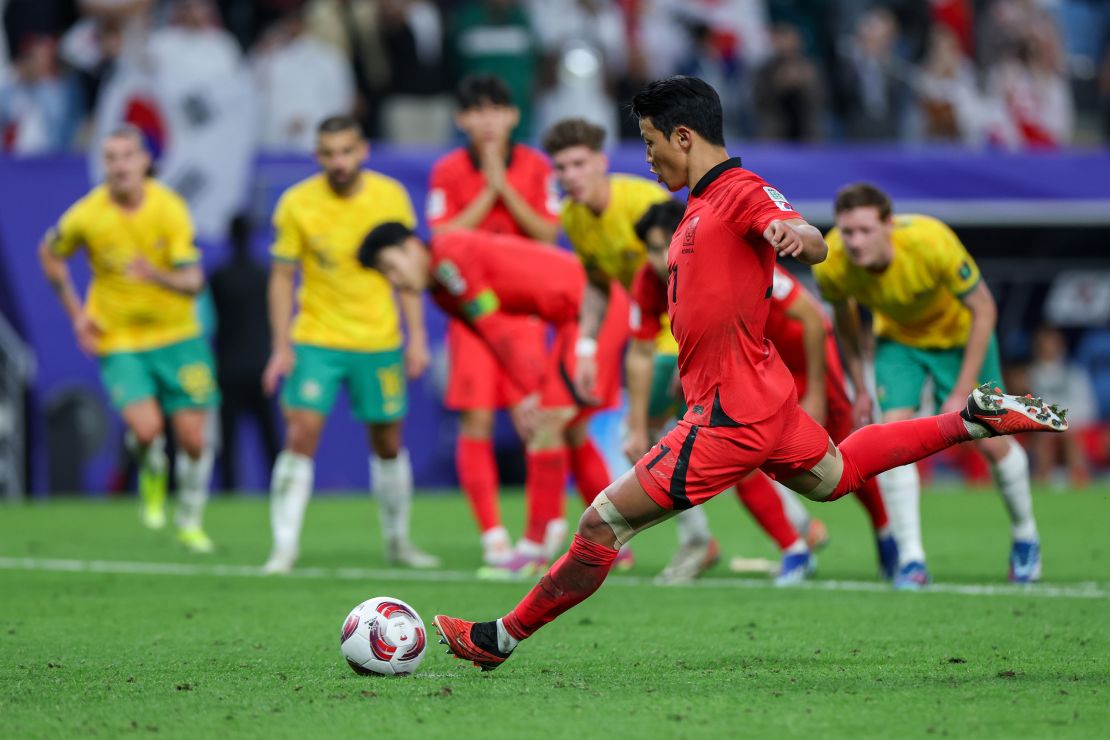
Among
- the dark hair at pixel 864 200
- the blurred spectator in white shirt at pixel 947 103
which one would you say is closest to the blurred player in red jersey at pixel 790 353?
the dark hair at pixel 864 200

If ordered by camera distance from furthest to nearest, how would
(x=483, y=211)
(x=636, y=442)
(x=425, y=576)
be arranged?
(x=483, y=211) < (x=425, y=576) < (x=636, y=442)

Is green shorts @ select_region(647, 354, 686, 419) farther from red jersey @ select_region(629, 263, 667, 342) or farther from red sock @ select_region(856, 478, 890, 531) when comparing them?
red sock @ select_region(856, 478, 890, 531)

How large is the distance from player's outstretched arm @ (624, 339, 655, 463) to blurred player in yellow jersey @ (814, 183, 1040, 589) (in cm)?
91

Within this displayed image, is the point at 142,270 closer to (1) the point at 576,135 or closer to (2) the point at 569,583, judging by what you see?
(1) the point at 576,135

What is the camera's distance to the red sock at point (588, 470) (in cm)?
970

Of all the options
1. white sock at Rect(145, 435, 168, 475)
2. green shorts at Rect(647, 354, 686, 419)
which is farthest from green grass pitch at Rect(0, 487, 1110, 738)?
white sock at Rect(145, 435, 168, 475)

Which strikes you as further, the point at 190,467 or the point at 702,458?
the point at 190,467

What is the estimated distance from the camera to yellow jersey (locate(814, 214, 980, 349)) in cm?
819

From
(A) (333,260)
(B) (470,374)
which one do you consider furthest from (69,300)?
(B) (470,374)

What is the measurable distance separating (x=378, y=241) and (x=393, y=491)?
6.22 ft

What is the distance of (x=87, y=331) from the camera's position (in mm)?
11211

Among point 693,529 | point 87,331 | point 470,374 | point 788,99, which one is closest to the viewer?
point 693,529

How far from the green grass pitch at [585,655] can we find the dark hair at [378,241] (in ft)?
5.47

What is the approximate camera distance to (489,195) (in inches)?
408
